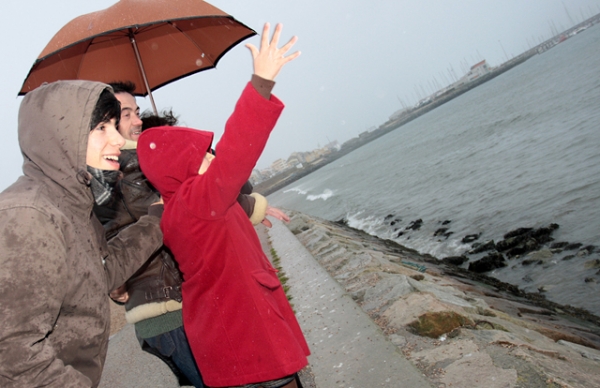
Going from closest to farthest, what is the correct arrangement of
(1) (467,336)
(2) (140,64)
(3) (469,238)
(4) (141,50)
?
1. (1) (467,336)
2. (2) (140,64)
3. (4) (141,50)
4. (3) (469,238)

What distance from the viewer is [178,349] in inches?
81.7

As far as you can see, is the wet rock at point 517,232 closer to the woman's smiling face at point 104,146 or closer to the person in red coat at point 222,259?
the person in red coat at point 222,259

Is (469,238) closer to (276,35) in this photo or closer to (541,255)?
(541,255)

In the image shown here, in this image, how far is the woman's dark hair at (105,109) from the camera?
66.4 inches

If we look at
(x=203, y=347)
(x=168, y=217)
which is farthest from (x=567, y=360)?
(x=168, y=217)

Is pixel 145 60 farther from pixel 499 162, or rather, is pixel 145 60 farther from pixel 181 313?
pixel 499 162

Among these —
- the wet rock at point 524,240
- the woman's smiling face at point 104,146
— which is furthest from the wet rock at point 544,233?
the woman's smiling face at point 104,146

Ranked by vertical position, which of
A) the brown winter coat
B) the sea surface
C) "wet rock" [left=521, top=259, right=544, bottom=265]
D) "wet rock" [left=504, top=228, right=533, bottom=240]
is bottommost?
the sea surface

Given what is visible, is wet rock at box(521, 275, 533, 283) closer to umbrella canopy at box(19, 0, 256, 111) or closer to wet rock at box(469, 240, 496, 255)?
wet rock at box(469, 240, 496, 255)

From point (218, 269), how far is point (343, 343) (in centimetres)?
219

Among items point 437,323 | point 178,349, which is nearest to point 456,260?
point 437,323

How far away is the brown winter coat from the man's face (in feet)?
3.00

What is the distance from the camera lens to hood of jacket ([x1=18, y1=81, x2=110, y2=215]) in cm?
153

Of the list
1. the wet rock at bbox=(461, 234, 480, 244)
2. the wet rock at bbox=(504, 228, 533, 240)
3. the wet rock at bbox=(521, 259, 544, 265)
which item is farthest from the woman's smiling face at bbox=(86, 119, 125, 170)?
the wet rock at bbox=(461, 234, 480, 244)
